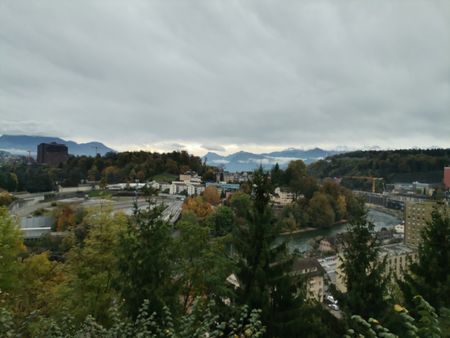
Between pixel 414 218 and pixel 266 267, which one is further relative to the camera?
pixel 414 218

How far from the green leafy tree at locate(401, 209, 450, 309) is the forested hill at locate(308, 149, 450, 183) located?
60294mm

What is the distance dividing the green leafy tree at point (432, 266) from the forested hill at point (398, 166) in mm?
60294

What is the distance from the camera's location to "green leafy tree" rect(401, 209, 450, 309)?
11.7ft

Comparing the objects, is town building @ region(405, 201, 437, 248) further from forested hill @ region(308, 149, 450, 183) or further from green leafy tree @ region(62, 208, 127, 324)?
forested hill @ region(308, 149, 450, 183)

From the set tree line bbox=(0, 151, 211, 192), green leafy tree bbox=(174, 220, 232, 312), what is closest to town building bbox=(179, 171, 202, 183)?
tree line bbox=(0, 151, 211, 192)

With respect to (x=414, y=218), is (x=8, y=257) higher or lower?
higher

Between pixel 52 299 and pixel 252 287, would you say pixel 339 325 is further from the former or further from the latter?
pixel 52 299

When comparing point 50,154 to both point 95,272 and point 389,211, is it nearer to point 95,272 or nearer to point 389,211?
point 389,211

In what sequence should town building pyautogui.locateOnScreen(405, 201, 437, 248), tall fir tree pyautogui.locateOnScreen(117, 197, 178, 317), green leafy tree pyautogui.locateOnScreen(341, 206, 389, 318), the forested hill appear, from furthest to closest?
the forested hill → town building pyautogui.locateOnScreen(405, 201, 437, 248) → green leafy tree pyautogui.locateOnScreen(341, 206, 389, 318) → tall fir tree pyautogui.locateOnScreen(117, 197, 178, 317)

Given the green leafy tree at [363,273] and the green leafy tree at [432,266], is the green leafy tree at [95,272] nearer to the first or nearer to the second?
the green leafy tree at [363,273]

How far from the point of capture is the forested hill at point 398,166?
188ft

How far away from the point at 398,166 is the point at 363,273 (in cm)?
6486

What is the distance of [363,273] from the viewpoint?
3105 mm

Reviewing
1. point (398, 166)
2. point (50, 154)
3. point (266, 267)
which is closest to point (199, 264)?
point (266, 267)
